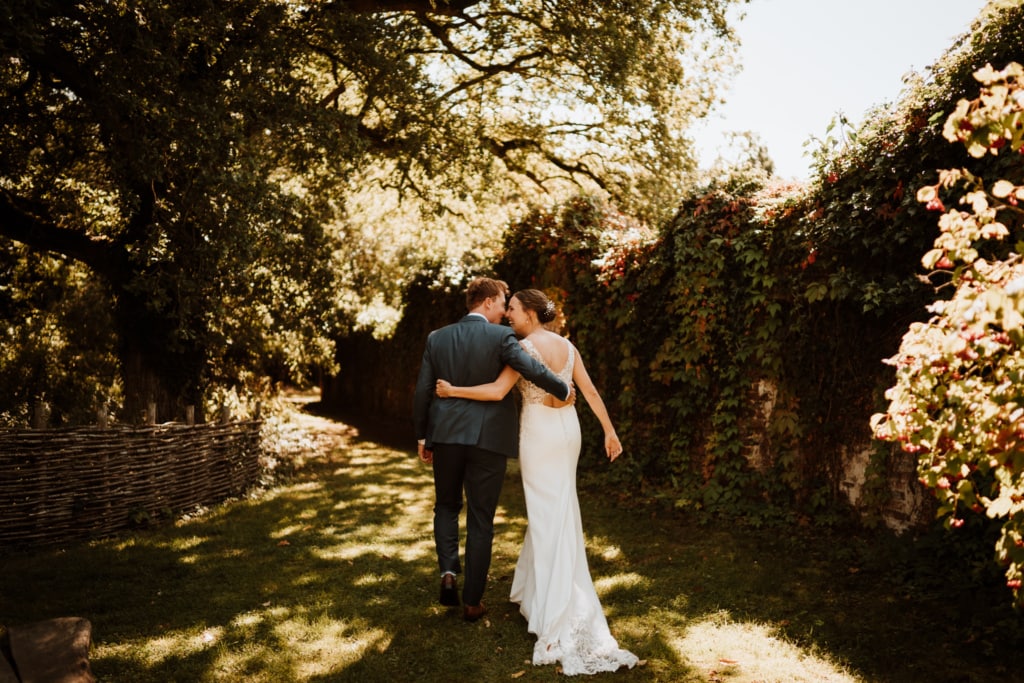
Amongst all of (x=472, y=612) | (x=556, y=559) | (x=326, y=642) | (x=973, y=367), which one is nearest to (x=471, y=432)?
(x=556, y=559)

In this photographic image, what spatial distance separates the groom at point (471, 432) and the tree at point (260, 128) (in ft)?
10.6

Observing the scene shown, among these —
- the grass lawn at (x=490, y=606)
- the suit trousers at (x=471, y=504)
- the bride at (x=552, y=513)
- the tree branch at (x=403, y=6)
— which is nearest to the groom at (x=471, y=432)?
the suit trousers at (x=471, y=504)

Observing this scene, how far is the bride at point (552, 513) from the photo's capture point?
14.0 feet

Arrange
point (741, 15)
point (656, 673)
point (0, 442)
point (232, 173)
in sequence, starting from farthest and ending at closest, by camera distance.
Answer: point (741, 15), point (232, 173), point (0, 442), point (656, 673)

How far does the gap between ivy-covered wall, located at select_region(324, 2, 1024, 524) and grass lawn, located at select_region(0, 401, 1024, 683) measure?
0.70 metres

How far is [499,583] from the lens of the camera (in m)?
5.71

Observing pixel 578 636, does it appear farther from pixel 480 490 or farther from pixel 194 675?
pixel 194 675

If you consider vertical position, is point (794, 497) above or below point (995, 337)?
below

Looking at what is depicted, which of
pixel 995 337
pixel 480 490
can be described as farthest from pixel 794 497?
pixel 995 337

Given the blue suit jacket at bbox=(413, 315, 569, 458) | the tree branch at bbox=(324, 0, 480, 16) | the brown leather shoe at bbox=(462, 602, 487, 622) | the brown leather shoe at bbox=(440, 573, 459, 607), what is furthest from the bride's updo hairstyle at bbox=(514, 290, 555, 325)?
the tree branch at bbox=(324, 0, 480, 16)

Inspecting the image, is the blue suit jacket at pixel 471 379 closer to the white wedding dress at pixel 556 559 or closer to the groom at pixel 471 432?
the groom at pixel 471 432

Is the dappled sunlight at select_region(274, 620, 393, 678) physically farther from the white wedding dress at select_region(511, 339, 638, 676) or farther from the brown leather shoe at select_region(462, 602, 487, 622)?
the white wedding dress at select_region(511, 339, 638, 676)

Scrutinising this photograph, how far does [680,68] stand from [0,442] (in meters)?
9.75

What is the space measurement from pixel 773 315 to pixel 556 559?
3.52 m
